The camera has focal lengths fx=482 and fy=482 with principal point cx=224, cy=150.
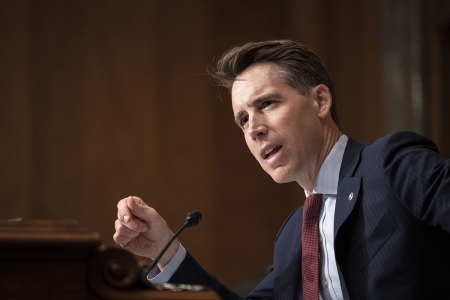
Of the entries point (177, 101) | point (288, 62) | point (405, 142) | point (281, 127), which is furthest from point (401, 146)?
point (177, 101)

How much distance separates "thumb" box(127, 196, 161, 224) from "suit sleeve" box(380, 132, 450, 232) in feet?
2.28

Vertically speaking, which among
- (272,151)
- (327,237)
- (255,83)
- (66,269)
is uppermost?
(255,83)

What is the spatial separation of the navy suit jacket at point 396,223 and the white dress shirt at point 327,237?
4.1 inches

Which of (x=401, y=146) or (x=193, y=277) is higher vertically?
(x=401, y=146)

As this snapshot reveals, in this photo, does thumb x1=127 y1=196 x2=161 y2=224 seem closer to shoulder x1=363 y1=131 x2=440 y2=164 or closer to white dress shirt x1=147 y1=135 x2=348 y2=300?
white dress shirt x1=147 y1=135 x2=348 y2=300

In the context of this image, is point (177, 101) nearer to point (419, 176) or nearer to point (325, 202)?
point (325, 202)

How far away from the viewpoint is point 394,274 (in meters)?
1.21

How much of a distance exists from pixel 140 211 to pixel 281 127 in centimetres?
52

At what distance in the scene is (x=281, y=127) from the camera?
158 cm

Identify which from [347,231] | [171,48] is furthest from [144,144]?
[347,231]

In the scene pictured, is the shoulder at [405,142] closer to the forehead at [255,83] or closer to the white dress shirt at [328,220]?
the white dress shirt at [328,220]

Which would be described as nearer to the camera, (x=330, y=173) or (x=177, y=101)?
(x=330, y=173)

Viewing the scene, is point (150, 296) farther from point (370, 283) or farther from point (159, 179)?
point (159, 179)

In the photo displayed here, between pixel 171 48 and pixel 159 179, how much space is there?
1.24 m
